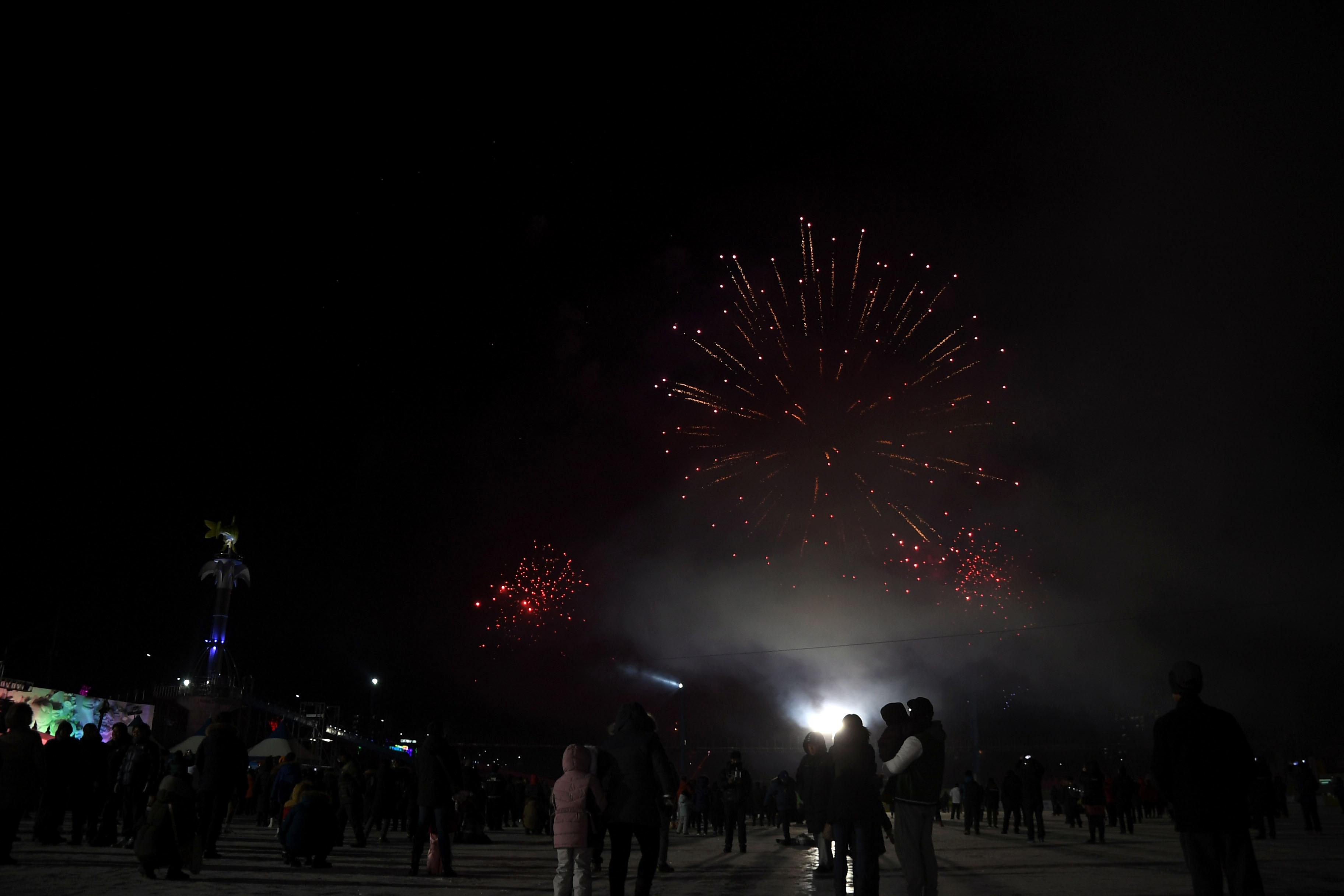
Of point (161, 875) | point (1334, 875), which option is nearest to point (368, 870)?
point (161, 875)

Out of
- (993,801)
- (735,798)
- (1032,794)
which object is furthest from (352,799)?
(993,801)

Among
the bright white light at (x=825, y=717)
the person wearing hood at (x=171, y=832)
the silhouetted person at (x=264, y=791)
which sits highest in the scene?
the bright white light at (x=825, y=717)

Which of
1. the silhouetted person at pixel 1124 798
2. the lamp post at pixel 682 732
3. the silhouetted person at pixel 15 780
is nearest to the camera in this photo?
the silhouetted person at pixel 15 780

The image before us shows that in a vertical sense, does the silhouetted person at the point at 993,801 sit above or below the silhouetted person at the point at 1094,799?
below

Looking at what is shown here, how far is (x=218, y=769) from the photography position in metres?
9.89

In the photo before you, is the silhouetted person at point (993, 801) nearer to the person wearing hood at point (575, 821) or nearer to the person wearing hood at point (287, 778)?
the person wearing hood at point (287, 778)

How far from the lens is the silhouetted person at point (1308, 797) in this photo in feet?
60.1

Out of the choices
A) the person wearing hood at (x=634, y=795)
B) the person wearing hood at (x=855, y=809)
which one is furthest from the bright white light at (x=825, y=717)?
the person wearing hood at (x=634, y=795)

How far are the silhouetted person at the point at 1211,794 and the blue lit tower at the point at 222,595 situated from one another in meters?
59.3

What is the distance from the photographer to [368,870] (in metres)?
10.4

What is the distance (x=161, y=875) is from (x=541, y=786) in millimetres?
17073

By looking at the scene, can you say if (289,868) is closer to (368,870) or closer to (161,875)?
(368,870)

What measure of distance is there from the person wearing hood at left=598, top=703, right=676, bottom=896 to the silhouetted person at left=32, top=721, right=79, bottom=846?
766 centimetres

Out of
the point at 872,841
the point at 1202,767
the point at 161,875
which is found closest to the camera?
the point at 1202,767
